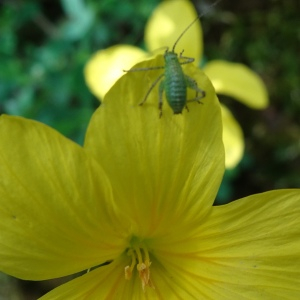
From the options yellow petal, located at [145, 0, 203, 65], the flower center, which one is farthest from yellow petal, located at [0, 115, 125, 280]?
yellow petal, located at [145, 0, 203, 65]

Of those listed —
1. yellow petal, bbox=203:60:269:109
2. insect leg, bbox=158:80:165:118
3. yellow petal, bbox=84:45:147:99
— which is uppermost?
insect leg, bbox=158:80:165:118

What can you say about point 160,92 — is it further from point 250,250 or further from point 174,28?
point 174,28

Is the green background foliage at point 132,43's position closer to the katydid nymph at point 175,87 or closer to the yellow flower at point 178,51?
the yellow flower at point 178,51

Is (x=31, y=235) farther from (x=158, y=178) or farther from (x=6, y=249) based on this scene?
(x=158, y=178)

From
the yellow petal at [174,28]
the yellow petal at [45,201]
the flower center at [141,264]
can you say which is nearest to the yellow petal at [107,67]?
the yellow petal at [174,28]

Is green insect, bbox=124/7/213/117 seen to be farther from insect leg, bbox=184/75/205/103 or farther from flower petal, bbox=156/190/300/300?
flower petal, bbox=156/190/300/300

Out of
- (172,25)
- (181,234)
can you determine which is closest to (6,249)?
(181,234)

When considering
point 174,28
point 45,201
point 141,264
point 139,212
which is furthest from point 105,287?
point 174,28

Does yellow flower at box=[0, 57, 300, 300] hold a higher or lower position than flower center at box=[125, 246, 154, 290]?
higher
